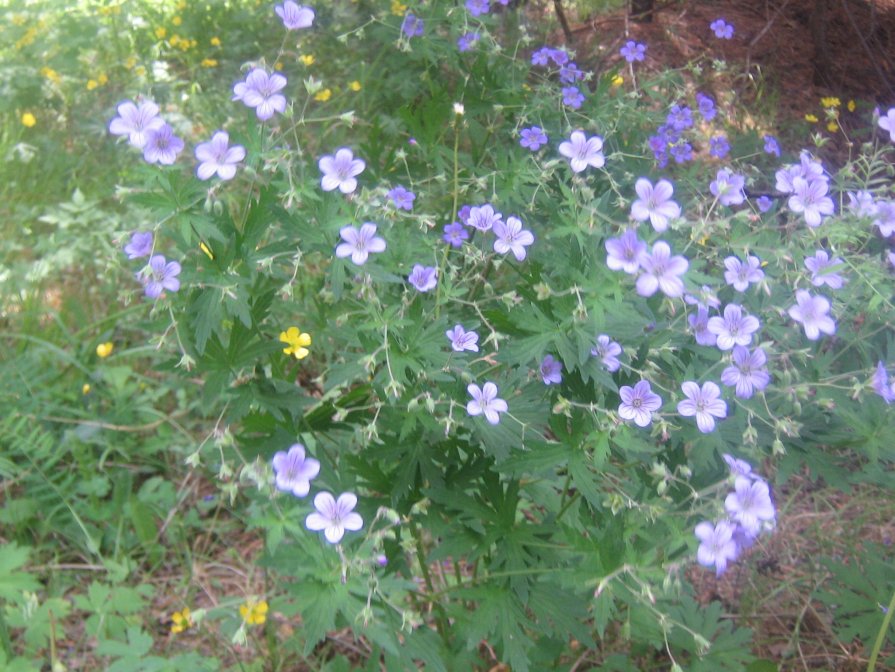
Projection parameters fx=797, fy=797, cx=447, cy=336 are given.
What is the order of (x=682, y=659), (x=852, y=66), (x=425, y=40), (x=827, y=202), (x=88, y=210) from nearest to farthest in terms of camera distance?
(x=827, y=202) < (x=682, y=659) < (x=425, y=40) < (x=88, y=210) < (x=852, y=66)

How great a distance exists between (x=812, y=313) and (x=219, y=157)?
118 centimetres

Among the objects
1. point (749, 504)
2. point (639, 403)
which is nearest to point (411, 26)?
point (639, 403)

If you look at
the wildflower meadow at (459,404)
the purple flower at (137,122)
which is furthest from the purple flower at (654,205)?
the purple flower at (137,122)

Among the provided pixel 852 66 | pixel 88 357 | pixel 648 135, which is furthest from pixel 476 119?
pixel 852 66

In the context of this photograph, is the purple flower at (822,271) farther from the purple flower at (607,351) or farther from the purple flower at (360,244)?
the purple flower at (360,244)

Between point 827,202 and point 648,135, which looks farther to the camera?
point 648,135

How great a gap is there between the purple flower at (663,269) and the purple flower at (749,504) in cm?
34

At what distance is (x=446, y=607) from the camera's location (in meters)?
1.85

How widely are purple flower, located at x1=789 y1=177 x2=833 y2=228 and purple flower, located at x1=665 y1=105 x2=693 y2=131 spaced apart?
3.06 feet

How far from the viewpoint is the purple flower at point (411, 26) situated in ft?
8.55

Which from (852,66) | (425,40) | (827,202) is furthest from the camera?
(852,66)

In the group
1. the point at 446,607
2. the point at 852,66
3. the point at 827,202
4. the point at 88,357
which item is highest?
the point at 827,202

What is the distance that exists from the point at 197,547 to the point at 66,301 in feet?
4.04

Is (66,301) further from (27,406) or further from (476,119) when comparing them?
(476,119)
